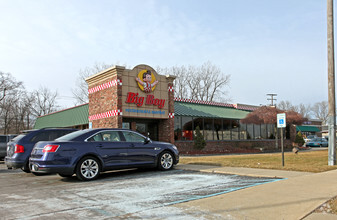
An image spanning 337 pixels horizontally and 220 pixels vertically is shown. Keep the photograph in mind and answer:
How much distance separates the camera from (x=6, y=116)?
52.5m

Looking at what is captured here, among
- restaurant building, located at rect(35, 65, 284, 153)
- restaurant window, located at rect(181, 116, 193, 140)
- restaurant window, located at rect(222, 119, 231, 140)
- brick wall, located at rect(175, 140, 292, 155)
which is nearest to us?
restaurant building, located at rect(35, 65, 284, 153)

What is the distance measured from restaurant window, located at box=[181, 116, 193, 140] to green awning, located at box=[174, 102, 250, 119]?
495 millimetres

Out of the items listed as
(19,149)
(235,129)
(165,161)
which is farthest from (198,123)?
(19,149)

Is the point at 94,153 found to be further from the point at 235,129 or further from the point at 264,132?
the point at 264,132

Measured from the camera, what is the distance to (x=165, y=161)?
11133 millimetres

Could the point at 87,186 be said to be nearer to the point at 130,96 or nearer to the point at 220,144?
the point at 130,96

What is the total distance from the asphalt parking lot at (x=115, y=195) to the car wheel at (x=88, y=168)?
0.21 meters

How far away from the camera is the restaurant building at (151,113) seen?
21.1 meters

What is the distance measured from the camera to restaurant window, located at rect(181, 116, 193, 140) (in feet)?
85.6

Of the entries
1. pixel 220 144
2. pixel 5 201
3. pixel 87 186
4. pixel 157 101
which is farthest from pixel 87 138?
pixel 220 144

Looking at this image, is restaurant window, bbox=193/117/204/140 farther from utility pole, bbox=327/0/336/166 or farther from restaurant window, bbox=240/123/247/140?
utility pole, bbox=327/0/336/166

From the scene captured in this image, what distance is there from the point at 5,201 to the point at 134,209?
299 centimetres

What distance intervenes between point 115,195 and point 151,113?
15.4 metres

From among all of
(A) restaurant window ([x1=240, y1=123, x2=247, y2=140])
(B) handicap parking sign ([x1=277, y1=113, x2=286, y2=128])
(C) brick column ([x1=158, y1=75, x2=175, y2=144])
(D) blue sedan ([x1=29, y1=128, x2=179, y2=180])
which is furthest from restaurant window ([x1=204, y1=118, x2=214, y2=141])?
(D) blue sedan ([x1=29, y1=128, x2=179, y2=180])
